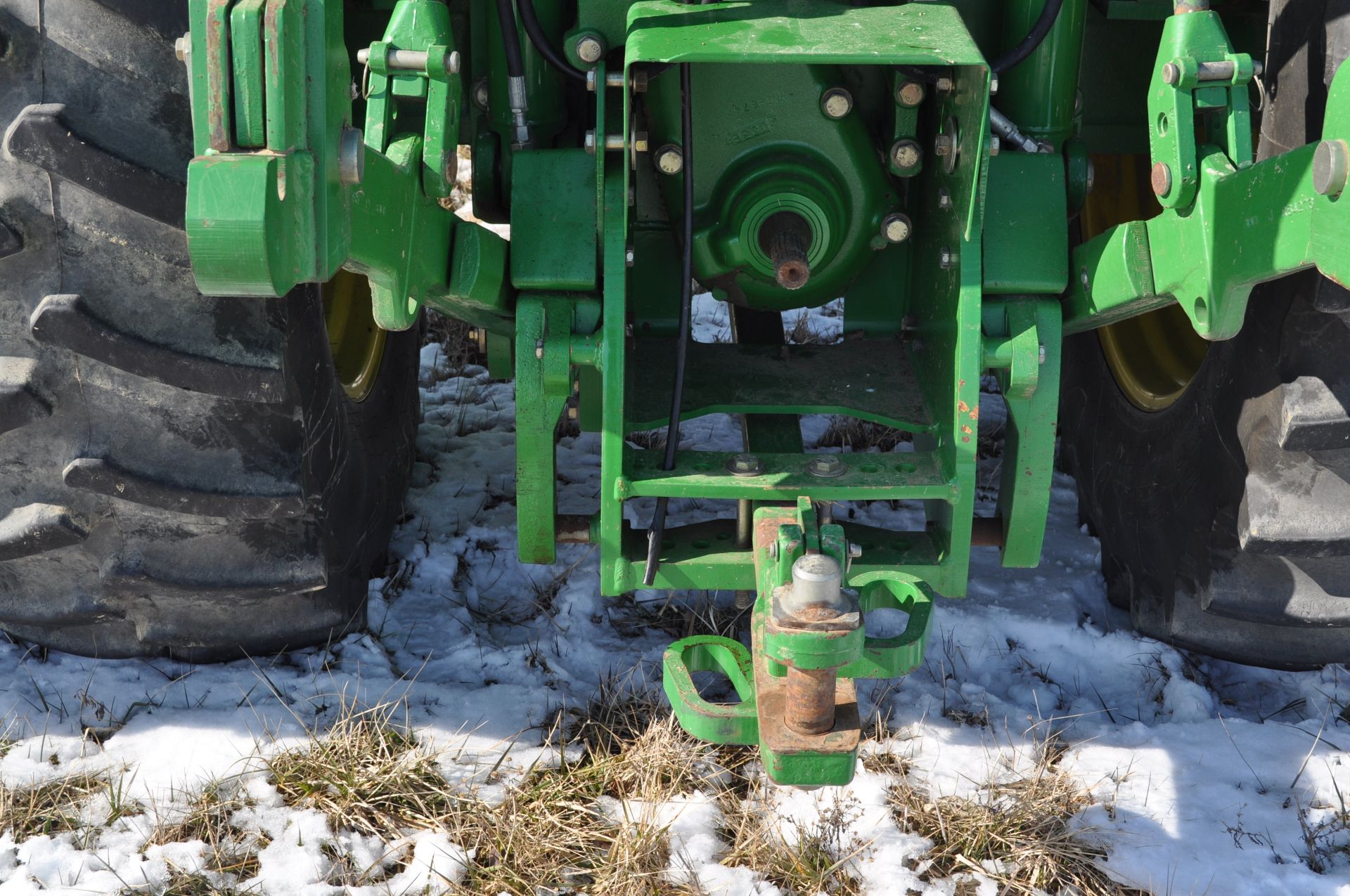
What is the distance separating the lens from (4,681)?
7.21ft

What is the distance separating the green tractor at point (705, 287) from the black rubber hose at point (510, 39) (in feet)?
0.03

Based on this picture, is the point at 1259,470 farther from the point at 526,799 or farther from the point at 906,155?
the point at 526,799

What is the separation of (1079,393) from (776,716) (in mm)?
1292

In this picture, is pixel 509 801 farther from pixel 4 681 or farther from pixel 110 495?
pixel 4 681

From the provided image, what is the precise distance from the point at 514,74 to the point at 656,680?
107 centimetres

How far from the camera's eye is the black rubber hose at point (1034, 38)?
1.90 metres

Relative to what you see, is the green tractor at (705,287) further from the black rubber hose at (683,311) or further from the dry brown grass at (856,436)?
the dry brown grass at (856,436)

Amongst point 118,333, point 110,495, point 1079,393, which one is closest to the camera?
point 118,333

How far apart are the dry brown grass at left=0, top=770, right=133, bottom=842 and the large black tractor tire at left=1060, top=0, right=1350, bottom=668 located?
1751 millimetres

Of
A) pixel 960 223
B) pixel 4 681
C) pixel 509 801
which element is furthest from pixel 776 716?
pixel 4 681

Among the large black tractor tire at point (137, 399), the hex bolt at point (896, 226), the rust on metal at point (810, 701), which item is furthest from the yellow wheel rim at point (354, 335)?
the rust on metal at point (810, 701)

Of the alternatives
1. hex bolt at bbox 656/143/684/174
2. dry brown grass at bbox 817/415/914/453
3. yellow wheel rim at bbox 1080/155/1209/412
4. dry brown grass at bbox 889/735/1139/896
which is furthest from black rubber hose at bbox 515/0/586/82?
dry brown grass at bbox 817/415/914/453

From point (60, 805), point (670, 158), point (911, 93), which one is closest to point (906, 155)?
point (911, 93)

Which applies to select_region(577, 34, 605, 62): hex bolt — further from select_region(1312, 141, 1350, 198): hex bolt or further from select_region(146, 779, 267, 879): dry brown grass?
select_region(146, 779, 267, 879): dry brown grass
